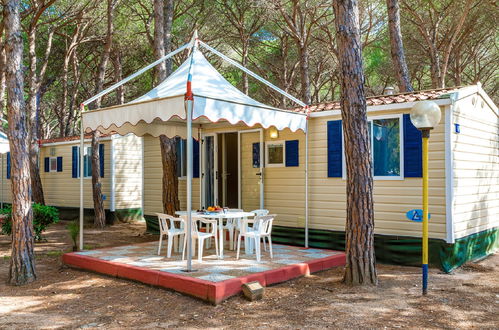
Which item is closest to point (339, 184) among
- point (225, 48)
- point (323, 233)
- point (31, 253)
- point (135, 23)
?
point (323, 233)

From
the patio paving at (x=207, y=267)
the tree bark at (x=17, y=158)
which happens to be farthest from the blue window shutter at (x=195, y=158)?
the tree bark at (x=17, y=158)

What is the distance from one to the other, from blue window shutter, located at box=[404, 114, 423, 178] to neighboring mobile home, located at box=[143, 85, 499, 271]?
0.04ft

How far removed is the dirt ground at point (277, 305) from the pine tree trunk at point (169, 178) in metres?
2.72

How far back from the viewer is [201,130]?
27.8ft

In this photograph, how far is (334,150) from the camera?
7.09 metres

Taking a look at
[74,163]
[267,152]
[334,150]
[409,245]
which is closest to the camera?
[409,245]

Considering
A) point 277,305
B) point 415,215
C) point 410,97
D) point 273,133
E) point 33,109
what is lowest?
point 277,305

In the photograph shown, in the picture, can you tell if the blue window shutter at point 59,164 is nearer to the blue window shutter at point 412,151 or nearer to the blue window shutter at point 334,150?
the blue window shutter at point 334,150

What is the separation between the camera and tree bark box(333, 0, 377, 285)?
16.6 feet

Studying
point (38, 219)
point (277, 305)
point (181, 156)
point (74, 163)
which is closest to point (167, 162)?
point (181, 156)

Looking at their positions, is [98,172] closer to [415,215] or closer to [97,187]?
[97,187]

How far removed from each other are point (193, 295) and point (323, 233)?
303 cm

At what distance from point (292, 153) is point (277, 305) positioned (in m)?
3.38

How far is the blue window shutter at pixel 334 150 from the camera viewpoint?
7031mm
